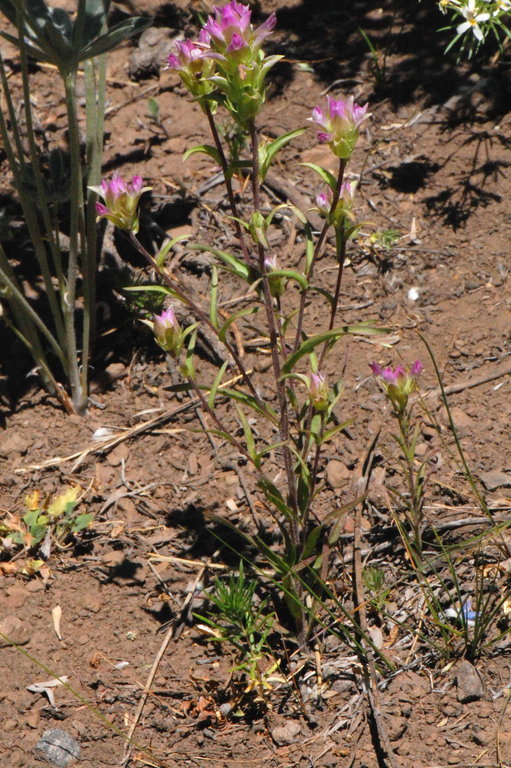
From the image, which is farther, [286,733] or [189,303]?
[286,733]

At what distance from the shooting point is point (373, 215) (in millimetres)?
3500

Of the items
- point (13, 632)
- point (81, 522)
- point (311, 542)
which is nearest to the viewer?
point (311, 542)

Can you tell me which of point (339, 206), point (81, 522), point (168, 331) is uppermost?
point (339, 206)

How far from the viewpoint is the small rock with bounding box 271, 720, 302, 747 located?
215cm

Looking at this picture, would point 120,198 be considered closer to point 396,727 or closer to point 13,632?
point 13,632

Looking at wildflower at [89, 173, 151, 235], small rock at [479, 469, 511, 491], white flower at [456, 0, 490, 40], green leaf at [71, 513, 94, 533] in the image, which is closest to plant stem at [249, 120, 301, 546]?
wildflower at [89, 173, 151, 235]

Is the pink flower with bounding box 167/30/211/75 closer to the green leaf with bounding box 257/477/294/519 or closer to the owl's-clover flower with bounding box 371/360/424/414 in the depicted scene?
the owl's-clover flower with bounding box 371/360/424/414

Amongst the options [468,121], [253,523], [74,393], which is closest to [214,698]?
[253,523]

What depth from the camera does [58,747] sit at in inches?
83.0

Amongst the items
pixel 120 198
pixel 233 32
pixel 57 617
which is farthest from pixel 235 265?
pixel 57 617

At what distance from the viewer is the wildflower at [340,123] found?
1750 millimetres

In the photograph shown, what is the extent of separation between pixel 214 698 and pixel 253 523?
600mm

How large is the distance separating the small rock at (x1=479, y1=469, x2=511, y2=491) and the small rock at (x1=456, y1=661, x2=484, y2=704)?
1.95 ft

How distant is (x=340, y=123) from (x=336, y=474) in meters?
1.31
